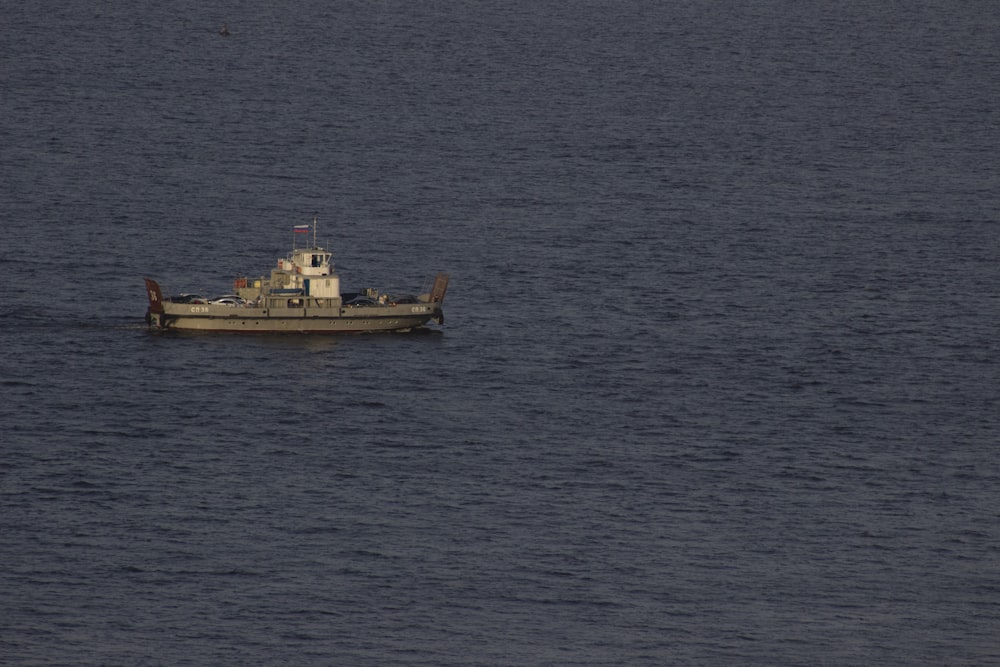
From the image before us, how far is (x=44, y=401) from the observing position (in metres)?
162

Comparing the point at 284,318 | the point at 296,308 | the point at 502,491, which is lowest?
the point at 502,491

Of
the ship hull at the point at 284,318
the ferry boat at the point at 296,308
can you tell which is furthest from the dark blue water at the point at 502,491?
the ferry boat at the point at 296,308

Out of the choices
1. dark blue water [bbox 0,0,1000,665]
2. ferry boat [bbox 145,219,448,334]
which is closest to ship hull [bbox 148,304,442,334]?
ferry boat [bbox 145,219,448,334]

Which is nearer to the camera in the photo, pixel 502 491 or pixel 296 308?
pixel 502 491

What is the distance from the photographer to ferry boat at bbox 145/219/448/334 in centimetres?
18150

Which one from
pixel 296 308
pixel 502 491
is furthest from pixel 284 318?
pixel 502 491

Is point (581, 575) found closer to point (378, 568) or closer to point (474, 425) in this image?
point (378, 568)

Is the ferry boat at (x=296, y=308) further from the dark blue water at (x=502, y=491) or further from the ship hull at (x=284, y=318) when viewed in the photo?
the dark blue water at (x=502, y=491)

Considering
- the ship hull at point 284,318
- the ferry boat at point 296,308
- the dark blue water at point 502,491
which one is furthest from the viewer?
the ferry boat at point 296,308

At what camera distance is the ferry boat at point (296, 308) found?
182 meters

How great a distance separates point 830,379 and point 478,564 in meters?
52.3

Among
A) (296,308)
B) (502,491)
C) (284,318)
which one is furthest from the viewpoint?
(296,308)

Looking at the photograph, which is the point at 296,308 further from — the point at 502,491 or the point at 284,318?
the point at 502,491

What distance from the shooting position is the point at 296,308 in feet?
599
